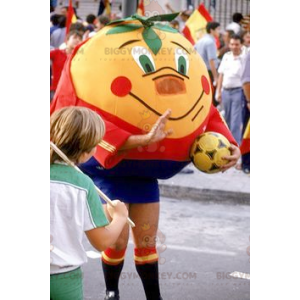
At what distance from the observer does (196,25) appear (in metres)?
11.9

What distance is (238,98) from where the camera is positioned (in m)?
9.77

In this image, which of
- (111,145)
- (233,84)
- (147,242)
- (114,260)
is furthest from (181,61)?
(233,84)

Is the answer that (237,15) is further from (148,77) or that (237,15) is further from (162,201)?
(148,77)

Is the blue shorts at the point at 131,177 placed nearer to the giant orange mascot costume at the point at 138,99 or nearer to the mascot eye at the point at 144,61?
the giant orange mascot costume at the point at 138,99

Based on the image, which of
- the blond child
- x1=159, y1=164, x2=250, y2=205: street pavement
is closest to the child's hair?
the blond child

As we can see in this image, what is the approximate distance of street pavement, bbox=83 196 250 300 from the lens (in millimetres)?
5113

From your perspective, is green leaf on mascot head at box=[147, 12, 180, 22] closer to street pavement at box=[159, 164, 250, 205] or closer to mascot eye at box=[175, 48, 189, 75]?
mascot eye at box=[175, 48, 189, 75]

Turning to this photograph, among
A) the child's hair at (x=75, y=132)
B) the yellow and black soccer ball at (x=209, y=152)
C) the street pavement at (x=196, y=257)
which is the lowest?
the street pavement at (x=196, y=257)

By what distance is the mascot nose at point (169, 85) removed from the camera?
4.04m

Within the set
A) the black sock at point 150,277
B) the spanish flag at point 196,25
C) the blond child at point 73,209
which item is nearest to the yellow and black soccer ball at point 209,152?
the black sock at point 150,277

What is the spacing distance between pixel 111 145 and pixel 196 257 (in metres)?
2.28

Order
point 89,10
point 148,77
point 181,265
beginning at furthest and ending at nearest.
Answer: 1. point 89,10
2. point 181,265
3. point 148,77
